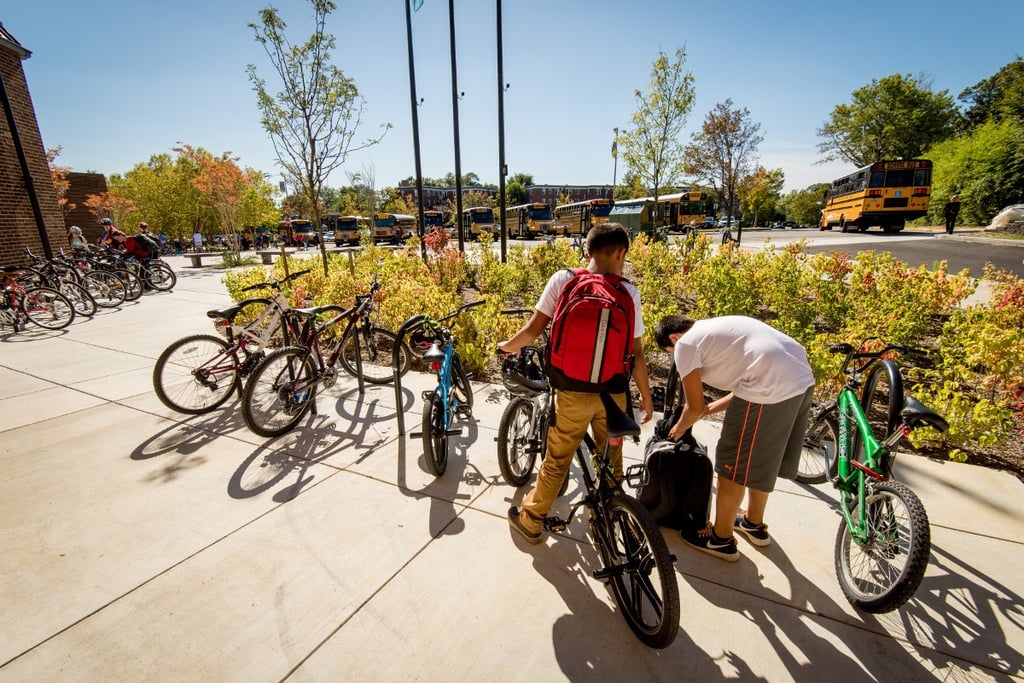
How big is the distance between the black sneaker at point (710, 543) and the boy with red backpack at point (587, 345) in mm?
802

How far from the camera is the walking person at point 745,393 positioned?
7.29 feet

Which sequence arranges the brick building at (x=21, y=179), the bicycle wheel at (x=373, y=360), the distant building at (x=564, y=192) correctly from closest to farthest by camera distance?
the bicycle wheel at (x=373, y=360)
the brick building at (x=21, y=179)
the distant building at (x=564, y=192)

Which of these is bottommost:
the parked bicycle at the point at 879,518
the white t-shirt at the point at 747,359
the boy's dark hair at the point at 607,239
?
the parked bicycle at the point at 879,518

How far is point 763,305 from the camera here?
7.62 metres

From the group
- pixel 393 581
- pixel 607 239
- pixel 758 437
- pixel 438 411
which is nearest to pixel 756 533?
pixel 758 437

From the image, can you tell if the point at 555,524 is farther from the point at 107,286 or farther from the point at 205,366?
the point at 107,286

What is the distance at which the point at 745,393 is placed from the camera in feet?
7.53

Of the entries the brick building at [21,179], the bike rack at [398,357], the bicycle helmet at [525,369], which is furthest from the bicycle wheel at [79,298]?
the bicycle helmet at [525,369]

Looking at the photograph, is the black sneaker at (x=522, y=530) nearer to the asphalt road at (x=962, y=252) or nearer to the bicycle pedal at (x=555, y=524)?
the bicycle pedal at (x=555, y=524)

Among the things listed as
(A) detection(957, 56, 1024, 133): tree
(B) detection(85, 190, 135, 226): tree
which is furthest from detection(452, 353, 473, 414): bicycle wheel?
(A) detection(957, 56, 1024, 133): tree

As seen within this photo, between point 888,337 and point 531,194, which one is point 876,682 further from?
point 531,194

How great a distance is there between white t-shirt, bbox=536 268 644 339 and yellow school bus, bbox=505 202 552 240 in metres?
34.8

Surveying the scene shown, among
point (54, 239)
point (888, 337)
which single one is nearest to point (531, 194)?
point (54, 239)

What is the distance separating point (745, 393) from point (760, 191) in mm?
49580
